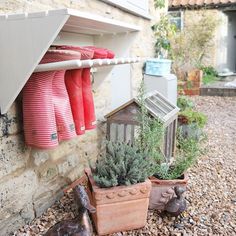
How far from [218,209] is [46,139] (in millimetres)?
1677

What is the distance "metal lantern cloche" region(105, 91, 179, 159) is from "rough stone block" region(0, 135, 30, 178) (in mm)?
967

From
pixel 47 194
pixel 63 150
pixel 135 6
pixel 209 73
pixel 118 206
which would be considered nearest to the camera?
pixel 118 206

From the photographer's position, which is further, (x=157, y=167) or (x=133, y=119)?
(x=133, y=119)

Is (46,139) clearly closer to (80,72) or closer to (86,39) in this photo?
(80,72)

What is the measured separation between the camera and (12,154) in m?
2.26

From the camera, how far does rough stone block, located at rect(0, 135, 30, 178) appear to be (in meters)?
2.18

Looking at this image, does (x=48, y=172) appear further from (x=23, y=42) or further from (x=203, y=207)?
(x=203, y=207)

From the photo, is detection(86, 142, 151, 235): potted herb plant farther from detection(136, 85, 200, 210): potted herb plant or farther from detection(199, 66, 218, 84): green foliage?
detection(199, 66, 218, 84): green foliage

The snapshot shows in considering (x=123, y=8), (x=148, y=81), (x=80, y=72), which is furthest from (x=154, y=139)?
(x=148, y=81)

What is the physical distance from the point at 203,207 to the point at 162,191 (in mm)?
472

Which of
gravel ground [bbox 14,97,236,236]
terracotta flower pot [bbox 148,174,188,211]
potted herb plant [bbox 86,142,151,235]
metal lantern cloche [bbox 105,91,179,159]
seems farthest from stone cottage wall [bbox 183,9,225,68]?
potted herb plant [bbox 86,142,151,235]

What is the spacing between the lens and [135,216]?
7.95 ft

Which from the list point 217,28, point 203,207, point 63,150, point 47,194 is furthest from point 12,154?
point 217,28

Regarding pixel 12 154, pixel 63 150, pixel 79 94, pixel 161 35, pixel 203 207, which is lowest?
pixel 203 207
